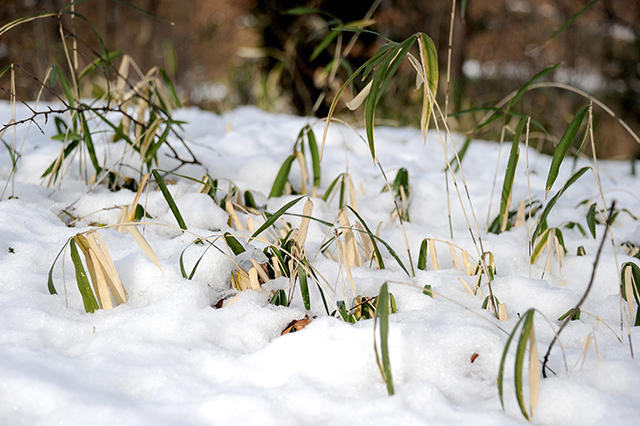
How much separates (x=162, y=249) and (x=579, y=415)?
2.64 ft

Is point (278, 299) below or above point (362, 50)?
below

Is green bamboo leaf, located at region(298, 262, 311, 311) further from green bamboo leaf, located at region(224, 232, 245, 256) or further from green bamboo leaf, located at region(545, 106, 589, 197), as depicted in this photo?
green bamboo leaf, located at region(545, 106, 589, 197)

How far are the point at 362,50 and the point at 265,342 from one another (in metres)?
3.54

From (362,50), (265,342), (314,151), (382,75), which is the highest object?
(362,50)

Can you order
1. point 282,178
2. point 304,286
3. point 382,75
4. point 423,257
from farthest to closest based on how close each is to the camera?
point 282,178 < point 423,257 < point 304,286 < point 382,75

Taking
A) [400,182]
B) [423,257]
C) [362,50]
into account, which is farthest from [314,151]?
[362,50]

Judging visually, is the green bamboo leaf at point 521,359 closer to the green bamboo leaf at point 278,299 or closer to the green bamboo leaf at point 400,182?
the green bamboo leaf at point 278,299

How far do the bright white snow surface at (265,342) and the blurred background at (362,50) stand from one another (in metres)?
0.94

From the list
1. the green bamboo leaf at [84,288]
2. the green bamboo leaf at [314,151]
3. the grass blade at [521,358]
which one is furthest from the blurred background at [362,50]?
the grass blade at [521,358]

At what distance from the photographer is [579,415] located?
0.63 m

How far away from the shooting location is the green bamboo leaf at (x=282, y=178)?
53.6 inches

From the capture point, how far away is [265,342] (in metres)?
0.79

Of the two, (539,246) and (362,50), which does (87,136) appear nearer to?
(539,246)

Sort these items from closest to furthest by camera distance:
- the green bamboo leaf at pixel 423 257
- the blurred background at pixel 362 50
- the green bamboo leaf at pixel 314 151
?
1. the green bamboo leaf at pixel 423 257
2. the green bamboo leaf at pixel 314 151
3. the blurred background at pixel 362 50
